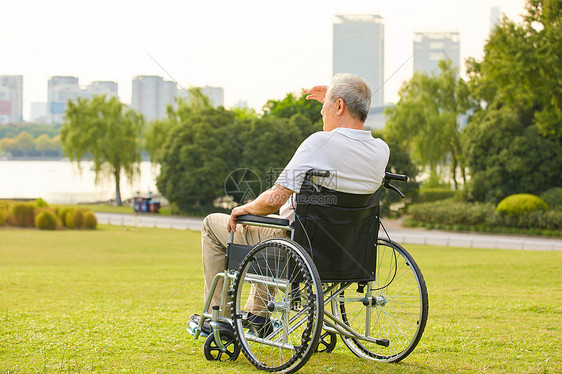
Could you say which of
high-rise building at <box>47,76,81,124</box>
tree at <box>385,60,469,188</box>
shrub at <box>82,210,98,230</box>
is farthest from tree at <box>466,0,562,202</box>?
high-rise building at <box>47,76,81,124</box>

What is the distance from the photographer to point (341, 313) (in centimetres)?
369

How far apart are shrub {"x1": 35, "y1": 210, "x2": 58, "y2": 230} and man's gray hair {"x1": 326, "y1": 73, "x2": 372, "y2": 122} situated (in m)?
23.1

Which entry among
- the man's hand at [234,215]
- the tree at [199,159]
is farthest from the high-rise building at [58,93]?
the man's hand at [234,215]

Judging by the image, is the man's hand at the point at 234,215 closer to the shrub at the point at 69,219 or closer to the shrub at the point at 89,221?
the shrub at the point at 89,221

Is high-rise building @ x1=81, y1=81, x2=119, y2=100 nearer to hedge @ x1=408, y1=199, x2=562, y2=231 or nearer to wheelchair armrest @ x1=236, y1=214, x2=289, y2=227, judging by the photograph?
hedge @ x1=408, y1=199, x2=562, y2=231

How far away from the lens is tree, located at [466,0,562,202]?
2269cm

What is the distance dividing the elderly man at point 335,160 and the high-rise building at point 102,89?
37.3 m

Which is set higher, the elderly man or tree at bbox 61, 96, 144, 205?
tree at bbox 61, 96, 144, 205

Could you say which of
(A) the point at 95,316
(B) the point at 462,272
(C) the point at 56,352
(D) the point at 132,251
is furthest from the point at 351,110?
(D) the point at 132,251

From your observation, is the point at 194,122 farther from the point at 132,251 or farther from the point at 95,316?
the point at 95,316

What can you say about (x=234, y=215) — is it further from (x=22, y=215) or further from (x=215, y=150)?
(x=215, y=150)

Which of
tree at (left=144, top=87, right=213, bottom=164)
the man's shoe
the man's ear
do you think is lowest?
the man's shoe

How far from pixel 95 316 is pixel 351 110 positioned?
3026mm

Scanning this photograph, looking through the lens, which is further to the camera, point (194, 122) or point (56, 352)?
point (194, 122)
